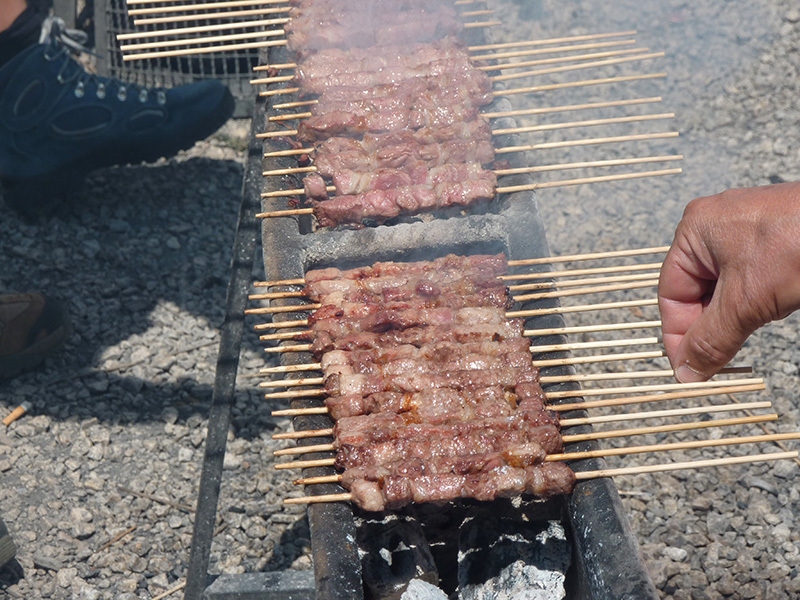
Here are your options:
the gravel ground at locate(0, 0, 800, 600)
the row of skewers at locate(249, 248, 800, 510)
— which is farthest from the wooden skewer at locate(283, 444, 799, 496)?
the gravel ground at locate(0, 0, 800, 600)

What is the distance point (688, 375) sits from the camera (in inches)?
113

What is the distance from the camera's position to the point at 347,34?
15.2 ft

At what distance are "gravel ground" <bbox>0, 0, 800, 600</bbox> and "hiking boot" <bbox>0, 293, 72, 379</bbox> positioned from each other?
0.37 feet

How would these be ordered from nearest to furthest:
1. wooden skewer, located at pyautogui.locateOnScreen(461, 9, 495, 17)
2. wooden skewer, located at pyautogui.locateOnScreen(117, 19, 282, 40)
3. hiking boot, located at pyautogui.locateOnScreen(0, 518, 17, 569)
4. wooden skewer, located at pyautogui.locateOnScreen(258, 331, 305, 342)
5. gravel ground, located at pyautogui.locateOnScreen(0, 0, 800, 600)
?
wooden skewer, located at pyautogui.locateOnScreen(258, 331, 305, 342)
hiking boot, located at pyautogui.locateOnScreen(0, 518, 17, 569)
wooden skewer, located at pyautogui.locateOnScreen(117, 19, 282, 40)
gravel ground, located at pyautogui.locateOnScreen(0, 0, 800, 600)
wooden skewer, located at pyautogui.locateOnScreen(461, 9, 495, 17)

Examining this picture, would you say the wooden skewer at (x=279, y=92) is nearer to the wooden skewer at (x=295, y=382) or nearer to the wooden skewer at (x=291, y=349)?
the wooden skewer at (x=291, y=349)

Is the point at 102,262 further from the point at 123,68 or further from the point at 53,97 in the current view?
the point at 123,68

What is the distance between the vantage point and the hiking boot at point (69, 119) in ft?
20.4

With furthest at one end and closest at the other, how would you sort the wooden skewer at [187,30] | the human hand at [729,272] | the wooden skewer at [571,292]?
the wooden skewer at [187,30] < the wooden skewer at [571,292] < the human hand at [729,272]

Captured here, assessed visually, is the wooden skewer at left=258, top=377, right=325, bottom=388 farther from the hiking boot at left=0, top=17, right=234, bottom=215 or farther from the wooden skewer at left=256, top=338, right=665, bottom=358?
the hiking boot at left=0, top=17, right=234, bottom=215

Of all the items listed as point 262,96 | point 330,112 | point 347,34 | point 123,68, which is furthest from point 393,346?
point 123,68

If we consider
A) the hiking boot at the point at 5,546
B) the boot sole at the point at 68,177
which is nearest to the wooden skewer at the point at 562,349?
the hiking boot at the point at 5,546

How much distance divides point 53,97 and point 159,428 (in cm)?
291

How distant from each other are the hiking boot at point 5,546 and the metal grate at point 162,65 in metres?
4.43

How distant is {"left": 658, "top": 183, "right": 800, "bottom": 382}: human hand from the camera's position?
2.51 meters
